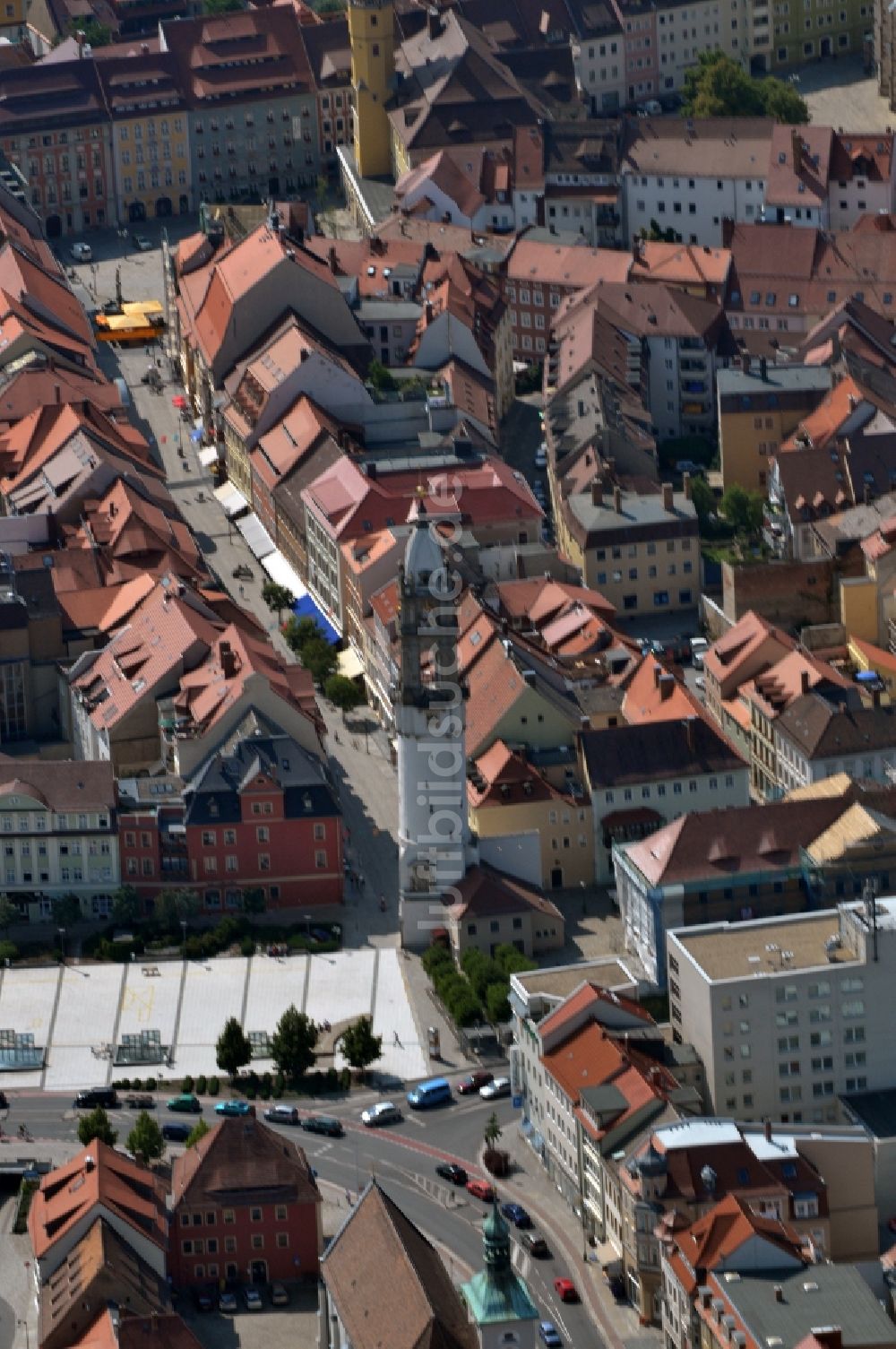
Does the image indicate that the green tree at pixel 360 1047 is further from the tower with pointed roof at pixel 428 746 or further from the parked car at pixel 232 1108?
the tower with pointed roof at pixel 428 746

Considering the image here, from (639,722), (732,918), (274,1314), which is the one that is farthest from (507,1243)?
(639,722)

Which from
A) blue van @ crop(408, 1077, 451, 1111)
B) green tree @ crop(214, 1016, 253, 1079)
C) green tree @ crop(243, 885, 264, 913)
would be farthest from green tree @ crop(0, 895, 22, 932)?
blue van @ crop(408, 1077, 451, 1111)

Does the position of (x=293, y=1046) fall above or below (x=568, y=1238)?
above

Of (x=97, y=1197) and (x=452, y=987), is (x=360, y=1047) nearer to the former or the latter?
(x=452, y=987)

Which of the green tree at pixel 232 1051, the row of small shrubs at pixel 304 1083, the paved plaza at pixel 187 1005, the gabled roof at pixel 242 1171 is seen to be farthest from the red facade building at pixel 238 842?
the gabled roof at pixel 242 1171

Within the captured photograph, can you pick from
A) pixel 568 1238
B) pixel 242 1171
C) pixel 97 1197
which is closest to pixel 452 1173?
pixel 568 1238
